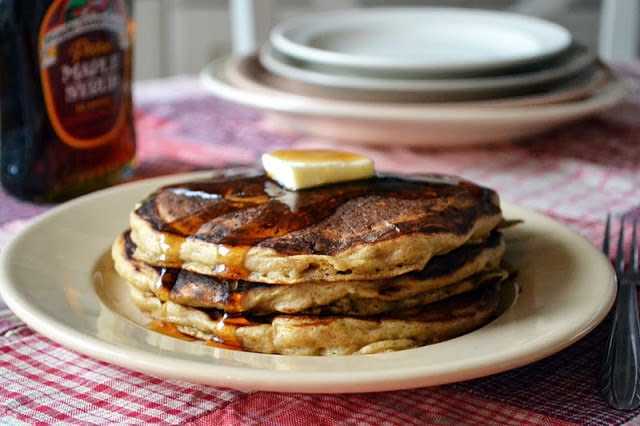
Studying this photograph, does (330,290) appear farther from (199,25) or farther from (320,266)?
(199,25)

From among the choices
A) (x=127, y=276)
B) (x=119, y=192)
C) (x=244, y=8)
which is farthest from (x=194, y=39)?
(x=127, y=276)

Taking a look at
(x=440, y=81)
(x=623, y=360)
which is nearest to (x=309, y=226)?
(x=623, y=360)

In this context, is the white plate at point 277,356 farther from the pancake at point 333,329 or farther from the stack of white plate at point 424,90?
the stack of white plate at point 424,90

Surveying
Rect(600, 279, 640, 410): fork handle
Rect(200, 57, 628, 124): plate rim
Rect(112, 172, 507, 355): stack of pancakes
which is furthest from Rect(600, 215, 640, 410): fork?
Rect(200, 57, 628, 124): plate rim

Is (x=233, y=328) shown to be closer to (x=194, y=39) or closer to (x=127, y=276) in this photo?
(x=127, y=276)

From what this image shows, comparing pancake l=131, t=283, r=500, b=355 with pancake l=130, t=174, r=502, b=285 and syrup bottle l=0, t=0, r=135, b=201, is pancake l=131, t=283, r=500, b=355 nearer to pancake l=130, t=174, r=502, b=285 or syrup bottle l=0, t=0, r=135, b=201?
pancake l=130, t=174, r=502, b=285

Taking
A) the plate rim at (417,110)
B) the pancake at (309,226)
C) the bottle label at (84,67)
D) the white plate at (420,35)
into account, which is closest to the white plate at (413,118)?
the plate rim at (417,110)
